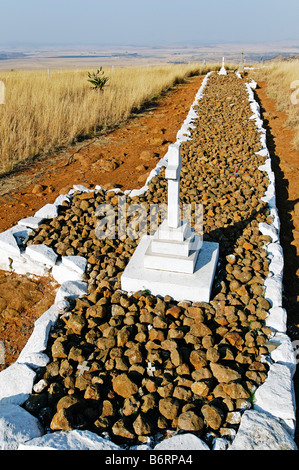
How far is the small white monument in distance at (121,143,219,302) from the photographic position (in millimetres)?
2773

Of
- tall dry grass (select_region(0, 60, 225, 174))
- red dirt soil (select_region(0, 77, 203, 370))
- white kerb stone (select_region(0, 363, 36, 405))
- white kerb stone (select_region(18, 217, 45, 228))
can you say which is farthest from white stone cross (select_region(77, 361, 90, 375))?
tall dry grass (select_region(0, 60, 225, 174))

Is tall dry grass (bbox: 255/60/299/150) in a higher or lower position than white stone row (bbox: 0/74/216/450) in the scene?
higher

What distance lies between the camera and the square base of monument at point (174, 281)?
9.04 feet

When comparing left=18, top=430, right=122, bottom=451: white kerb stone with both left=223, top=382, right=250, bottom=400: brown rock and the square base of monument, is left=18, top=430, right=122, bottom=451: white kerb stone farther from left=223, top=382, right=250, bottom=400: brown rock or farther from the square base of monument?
the square base of monument

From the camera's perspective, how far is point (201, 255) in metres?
3.11

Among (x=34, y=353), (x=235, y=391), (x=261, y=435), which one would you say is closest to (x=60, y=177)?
(x=34, y=353)

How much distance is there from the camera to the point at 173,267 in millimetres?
2904

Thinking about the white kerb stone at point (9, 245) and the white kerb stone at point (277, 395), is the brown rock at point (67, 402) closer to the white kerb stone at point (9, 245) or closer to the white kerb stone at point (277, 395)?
the white kerb stone at point (277, 395)

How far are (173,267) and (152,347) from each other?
2.44ft

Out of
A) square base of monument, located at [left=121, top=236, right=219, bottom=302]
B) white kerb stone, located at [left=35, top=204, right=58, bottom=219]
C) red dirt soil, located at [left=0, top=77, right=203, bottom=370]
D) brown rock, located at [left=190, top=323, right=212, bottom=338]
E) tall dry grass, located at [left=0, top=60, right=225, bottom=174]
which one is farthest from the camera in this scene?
tall dry grass, located at [left=0, top=60, right=225, bottom=174]

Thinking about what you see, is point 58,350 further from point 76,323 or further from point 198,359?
point 198,359

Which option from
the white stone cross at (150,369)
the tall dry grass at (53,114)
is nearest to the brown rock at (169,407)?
the white stone cross at (150,369)

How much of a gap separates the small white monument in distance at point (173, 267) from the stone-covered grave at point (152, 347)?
3.2 inches
